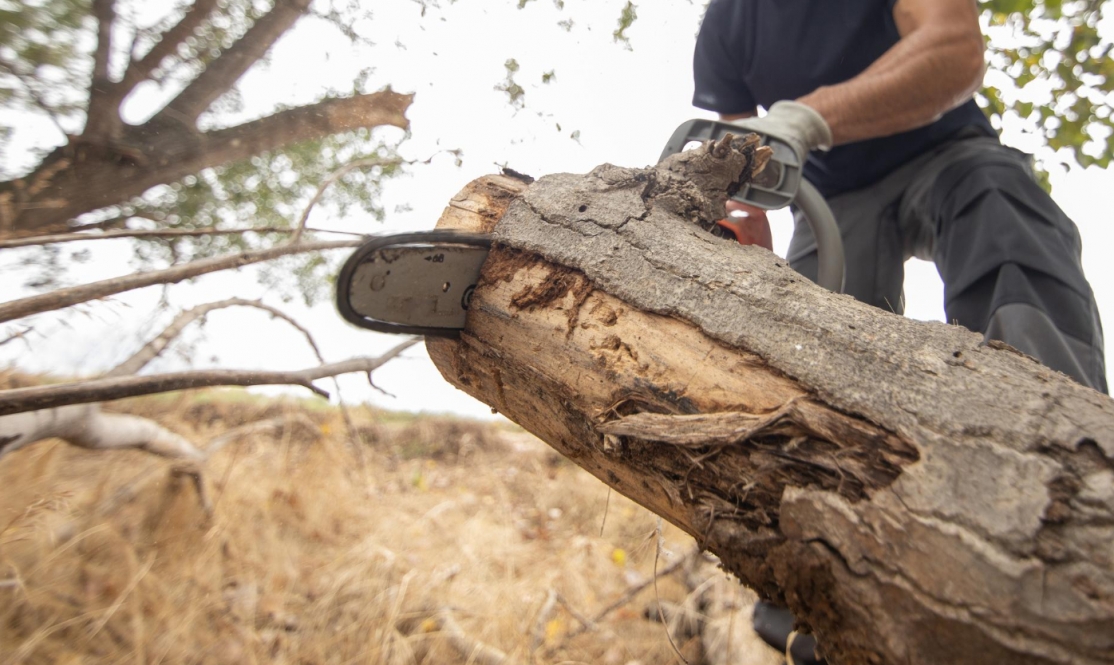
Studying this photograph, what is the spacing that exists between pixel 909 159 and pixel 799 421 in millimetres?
1426

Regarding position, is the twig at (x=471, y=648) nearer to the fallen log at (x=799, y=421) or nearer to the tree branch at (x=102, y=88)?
the fallen log at (x=799, y=421)

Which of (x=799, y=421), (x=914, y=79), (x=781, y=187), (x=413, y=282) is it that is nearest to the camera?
(x=799, y=421)

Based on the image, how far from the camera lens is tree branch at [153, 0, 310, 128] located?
2160mm

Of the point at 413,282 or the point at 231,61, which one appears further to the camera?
the point at 231,61

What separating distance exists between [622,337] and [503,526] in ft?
7.85

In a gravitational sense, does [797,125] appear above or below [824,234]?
above

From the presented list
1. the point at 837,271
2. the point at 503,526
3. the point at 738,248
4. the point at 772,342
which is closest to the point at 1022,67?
the point at 837,271

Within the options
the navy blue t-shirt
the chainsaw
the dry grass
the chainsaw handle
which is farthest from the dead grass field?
the navy blue t-shirt

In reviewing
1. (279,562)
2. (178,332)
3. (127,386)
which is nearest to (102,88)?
(178,332)

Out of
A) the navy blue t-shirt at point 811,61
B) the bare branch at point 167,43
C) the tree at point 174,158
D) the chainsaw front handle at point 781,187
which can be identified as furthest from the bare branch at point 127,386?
the navy blue t-shirt at point 811,61

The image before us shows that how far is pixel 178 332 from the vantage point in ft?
5.38

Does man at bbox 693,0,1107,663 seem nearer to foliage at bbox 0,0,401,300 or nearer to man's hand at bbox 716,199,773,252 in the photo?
Result: man's hand at bbox 716,199,773,252

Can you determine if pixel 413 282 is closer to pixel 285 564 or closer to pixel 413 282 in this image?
pixel 413 282

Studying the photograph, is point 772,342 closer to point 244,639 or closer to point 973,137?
point 973,137
